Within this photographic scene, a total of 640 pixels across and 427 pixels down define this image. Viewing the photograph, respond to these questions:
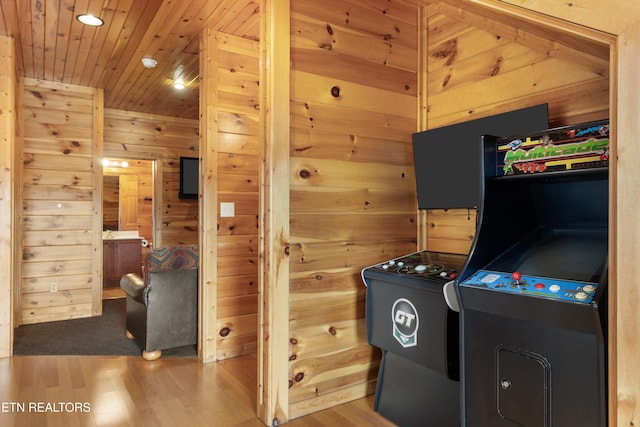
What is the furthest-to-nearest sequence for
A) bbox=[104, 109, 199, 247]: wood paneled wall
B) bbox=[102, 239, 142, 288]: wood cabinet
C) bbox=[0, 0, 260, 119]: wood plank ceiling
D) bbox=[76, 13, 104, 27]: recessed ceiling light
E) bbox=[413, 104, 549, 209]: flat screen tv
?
bbox=[102, 239, 142, 288]: wood cabinet
bbox=[104, 109, 199, 247]: wood paneled wall
bbox=[76, 13, 104, 27]: recessed ceiling light
bbox=[0, 0, 260, 119]: wood plank ceiling
bbox=[413, 104, 549, 209]: flat screen tv

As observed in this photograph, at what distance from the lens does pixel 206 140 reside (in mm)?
3293

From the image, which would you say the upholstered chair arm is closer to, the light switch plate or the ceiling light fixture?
the light switch plate

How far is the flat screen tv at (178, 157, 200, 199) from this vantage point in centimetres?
607

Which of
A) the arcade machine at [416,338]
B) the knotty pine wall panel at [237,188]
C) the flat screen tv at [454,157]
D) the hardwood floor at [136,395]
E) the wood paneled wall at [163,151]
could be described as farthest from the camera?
the wood paneled wall at [163,151]

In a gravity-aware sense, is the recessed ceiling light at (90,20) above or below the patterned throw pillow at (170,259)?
above

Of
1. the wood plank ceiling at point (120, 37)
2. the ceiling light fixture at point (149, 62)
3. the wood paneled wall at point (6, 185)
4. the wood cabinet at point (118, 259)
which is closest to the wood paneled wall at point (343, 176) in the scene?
the wood plank ceiling at point (120, 37)

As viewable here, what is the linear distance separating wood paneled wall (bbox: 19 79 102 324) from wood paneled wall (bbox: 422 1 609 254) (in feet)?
13.3

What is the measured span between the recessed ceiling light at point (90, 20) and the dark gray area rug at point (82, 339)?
266 centimetres

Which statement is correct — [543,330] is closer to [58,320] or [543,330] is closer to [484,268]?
[484,268]

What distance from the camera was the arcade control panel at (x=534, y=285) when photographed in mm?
1231

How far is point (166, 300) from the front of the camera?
3297 millimetres

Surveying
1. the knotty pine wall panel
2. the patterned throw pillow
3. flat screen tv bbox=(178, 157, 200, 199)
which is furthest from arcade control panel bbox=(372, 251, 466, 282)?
flat screen tv bbox=(178, 157, 200, 199)

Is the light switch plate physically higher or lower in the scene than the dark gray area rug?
higher

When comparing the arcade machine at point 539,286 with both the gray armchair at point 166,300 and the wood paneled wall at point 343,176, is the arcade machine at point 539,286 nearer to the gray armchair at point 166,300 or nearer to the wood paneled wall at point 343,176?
the wood paneled wall at point 343,176
